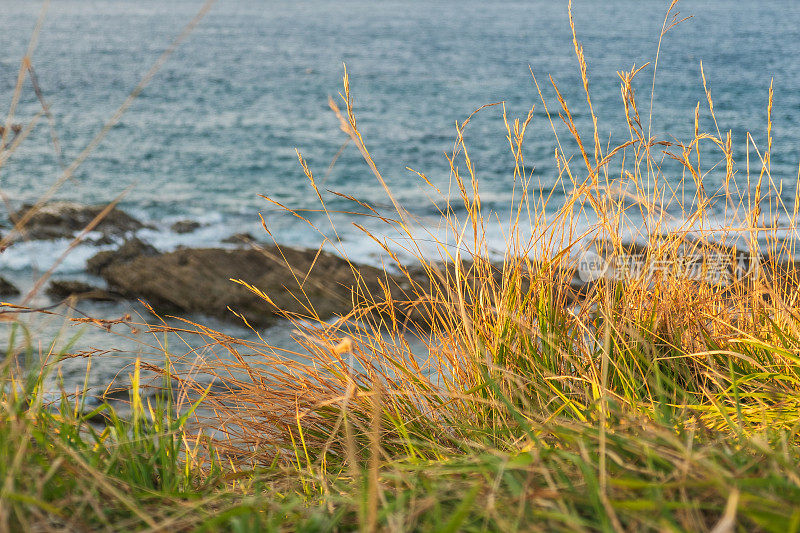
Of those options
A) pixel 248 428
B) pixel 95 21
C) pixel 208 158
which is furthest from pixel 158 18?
pixel 248 428

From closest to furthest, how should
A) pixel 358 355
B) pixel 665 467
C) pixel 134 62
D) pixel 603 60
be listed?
pixel 665 467
pixel 358 355
pixel 603 60
pixel 134 62

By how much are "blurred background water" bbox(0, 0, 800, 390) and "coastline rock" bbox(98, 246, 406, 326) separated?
839 millimetres

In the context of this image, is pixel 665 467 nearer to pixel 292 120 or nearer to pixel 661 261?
pixel 661 261

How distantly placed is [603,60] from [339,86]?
28.6 feet

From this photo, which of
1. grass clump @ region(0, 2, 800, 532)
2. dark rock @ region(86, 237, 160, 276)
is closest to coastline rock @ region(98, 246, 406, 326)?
dark rock @ region(86, 237, 160, 276)

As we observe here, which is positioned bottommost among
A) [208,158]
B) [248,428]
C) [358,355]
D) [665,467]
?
[208,158]

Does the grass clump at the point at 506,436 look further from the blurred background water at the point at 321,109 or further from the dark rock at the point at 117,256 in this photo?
the dark rock at the point at 117,256

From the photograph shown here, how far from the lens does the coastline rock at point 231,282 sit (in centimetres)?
477

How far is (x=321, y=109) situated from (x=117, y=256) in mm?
9843

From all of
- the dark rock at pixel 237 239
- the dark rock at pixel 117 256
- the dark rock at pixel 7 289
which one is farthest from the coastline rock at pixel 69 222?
the dark rock at pixel 7 289

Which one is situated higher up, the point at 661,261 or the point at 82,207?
the point at 661,261

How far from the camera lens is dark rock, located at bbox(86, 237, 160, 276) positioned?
5.43 meters

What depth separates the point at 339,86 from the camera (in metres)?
18.4

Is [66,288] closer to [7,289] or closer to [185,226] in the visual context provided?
[7,289]
